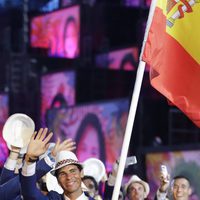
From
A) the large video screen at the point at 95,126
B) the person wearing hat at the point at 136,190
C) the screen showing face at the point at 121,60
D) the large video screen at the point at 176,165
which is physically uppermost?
the person wearing hat at the point at 136,190

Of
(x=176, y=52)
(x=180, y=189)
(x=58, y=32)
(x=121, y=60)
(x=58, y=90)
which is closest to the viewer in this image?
(x=176, y=52)

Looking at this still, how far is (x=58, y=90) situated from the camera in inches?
1128

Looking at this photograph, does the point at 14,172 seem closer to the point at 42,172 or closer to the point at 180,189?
the point at 42,172

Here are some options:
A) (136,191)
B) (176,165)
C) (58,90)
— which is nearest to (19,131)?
(136,191)

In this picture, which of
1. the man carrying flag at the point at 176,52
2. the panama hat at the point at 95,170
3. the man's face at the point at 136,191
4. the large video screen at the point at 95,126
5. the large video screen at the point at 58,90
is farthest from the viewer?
the large video screen at the point at 58,90

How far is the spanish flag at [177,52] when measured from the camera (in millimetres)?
8547

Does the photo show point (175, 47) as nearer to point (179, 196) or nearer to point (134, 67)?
point (179, 196)

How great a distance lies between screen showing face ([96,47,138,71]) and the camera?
1303 inches

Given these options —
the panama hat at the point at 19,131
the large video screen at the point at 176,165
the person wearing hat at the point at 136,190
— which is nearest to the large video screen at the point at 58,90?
the large video screen at the point at 176,165

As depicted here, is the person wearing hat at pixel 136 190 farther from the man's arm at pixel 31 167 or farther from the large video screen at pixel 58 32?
the large video screen at pixel 58 32

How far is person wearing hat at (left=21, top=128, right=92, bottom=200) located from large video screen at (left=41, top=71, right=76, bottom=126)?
19.2 m

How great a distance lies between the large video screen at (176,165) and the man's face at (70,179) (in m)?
5.11

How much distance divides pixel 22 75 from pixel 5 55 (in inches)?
34.8

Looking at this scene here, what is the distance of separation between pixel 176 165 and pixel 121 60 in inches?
749
